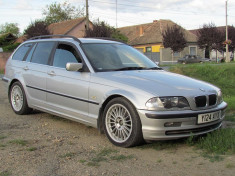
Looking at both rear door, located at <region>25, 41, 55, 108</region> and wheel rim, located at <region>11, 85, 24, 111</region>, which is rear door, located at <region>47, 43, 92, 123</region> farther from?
wheel rim, located at <region>11, 85, 24, 111</region>

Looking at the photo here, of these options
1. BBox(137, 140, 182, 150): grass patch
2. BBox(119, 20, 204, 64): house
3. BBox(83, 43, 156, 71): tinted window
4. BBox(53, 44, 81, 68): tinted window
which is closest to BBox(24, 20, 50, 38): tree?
BBox(119, 20, 204, 64): house

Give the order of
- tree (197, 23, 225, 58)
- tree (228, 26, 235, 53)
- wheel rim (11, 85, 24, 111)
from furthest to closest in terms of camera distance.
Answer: tree (228, 26, 235, 53) < tree (197, 23, 225, 58) < wheel rim (11, 85, 24, 111)

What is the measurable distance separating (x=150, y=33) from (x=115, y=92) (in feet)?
153

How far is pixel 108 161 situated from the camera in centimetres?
375

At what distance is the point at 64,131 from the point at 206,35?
4244cm

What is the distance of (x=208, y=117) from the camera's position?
14.0 ft

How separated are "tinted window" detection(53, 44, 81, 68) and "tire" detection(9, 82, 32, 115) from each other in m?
1.30

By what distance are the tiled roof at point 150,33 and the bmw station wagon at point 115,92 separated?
139 feet

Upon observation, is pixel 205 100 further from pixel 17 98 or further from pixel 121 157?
pixel 17 98

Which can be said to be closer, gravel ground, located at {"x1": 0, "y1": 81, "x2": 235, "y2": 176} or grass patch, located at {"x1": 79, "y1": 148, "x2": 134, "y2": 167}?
gravel ground, located at {"x1": 0, "y1": 81, "x2": 235, "y2": 176}

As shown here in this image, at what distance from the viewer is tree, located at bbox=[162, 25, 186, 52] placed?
1654 inches

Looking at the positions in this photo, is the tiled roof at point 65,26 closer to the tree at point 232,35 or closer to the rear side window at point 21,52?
the tree at point 232,35

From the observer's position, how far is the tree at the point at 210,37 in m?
44.4

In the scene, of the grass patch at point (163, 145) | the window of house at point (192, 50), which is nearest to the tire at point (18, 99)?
the grass patch at point (163, 145)
